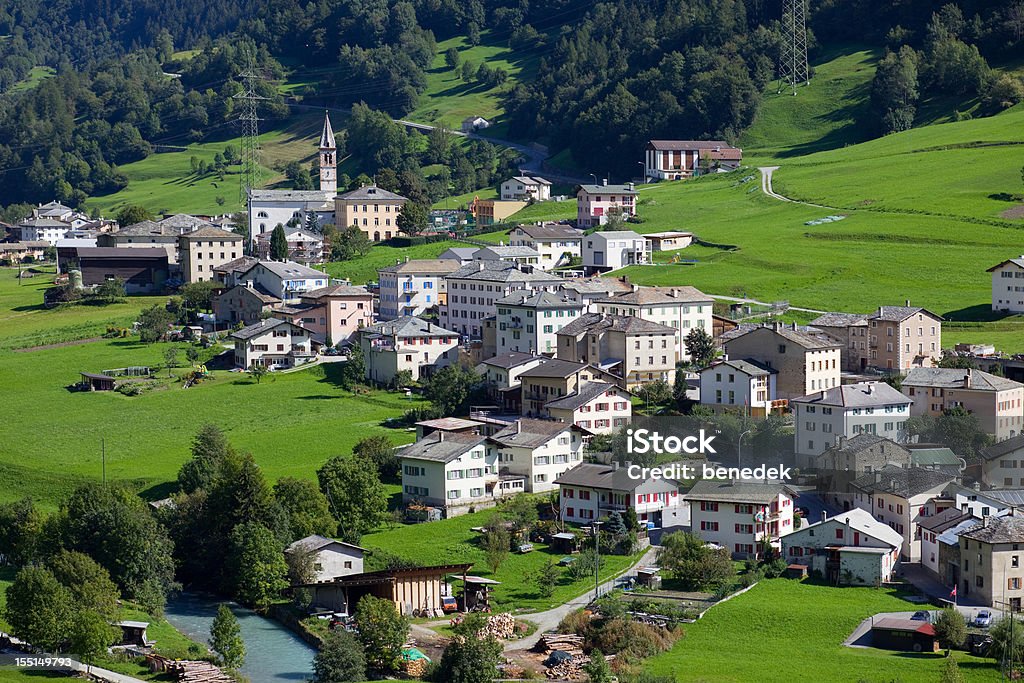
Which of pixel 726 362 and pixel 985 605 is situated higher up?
pixel 726 362

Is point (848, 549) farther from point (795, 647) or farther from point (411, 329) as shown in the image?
point (411, 329)

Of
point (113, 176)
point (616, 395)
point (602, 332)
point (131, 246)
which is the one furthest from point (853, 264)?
point (113, 176)

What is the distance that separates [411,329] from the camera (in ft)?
235

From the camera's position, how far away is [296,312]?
257 feet

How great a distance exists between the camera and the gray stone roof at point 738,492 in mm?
48625

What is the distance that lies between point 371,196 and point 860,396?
54477mm

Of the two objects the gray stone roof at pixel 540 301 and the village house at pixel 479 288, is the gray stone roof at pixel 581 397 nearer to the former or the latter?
the gray stone roof at pixel 540 301

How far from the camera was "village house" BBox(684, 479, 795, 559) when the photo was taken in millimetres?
48312

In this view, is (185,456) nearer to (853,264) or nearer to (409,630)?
(409,630)

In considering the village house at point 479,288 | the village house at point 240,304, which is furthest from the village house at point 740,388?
the village house at point 240,304

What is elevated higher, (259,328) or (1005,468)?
(259,328)

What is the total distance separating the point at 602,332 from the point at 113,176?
3852 inches

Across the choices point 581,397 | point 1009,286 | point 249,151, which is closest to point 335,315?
point 581,397

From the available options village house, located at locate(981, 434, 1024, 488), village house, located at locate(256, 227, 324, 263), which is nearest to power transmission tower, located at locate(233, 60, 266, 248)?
village house, located at locate(256, 227, 324, 263)
